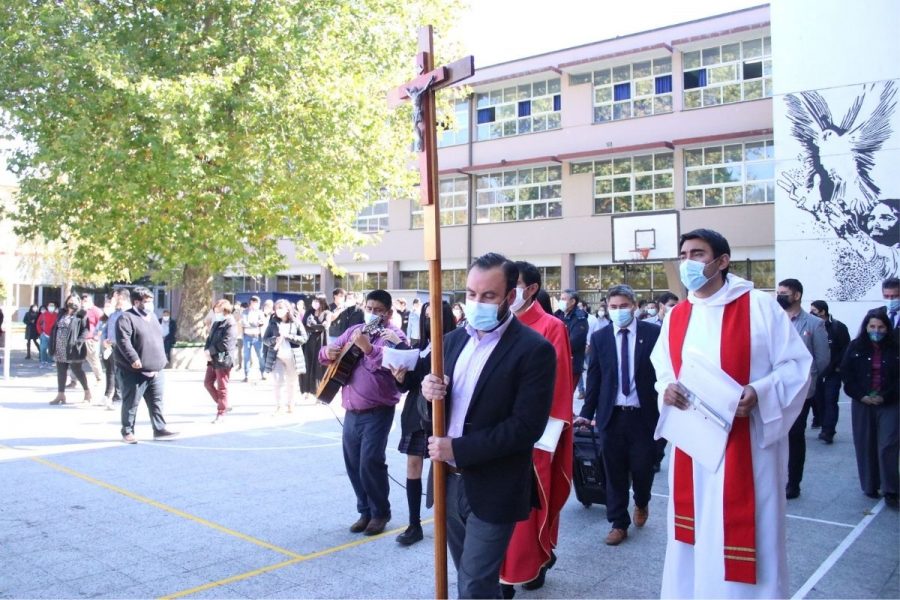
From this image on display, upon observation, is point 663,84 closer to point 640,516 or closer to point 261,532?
point 640,516

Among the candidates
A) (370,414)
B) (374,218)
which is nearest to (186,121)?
(370,414)

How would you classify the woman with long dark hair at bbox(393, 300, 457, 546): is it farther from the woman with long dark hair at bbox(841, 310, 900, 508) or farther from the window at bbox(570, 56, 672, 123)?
the window at bbox(570, 56, 672, 123)

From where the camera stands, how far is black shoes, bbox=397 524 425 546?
19.2 feet

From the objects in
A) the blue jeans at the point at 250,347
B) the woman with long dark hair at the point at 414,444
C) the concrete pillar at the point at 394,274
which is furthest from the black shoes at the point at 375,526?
the concrete pillar at the point at 394,274

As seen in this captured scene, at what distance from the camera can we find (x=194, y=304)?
23766mm

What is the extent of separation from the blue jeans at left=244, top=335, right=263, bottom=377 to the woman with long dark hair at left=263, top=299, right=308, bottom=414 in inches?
187

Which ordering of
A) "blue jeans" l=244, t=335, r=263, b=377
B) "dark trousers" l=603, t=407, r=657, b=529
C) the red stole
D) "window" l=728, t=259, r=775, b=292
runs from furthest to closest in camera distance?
"window" l=728, t=259, r=775, b=292 → "blue jeans" l=244, t=335, r=263, b=377 → "dark trousers" l=603, t=407, r=657, b=529 → the red stole

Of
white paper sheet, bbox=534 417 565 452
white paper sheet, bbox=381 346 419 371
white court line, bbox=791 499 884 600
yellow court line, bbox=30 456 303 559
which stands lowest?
white court line, bbox=791 499 884 600

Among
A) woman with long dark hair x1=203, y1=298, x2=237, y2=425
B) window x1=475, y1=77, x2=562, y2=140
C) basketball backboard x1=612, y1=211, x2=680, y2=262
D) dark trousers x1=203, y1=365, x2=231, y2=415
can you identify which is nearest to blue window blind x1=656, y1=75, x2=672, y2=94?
window x1=475, y1=77, x2=562, y2=140

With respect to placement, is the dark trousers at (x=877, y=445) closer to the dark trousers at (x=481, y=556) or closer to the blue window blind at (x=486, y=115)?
the dark trousers at (x=481, y=556)

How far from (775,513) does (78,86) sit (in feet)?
66.3

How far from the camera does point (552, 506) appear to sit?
4.87 metres

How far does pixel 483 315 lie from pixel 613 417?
3040mm

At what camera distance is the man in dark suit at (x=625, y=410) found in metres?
6.07
